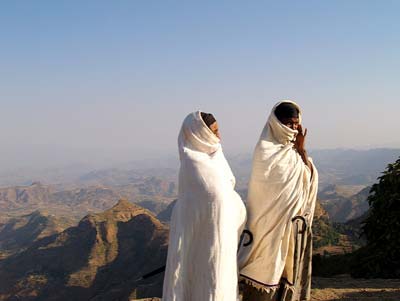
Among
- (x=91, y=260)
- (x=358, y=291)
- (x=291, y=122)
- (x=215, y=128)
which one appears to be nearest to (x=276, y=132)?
(x=291, y=122)

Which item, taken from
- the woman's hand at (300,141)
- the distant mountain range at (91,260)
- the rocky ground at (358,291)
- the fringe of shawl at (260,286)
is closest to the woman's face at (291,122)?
the woman's hand at (300,141)

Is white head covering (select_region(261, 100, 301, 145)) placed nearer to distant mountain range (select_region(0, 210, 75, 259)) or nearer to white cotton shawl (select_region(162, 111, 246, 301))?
white cotton shawl (select_region(162, 111, 246, 301))

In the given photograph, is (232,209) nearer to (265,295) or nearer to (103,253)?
(265,295)

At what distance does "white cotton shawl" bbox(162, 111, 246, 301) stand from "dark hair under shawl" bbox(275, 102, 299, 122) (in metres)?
0.62

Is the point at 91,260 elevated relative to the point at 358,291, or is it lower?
lower

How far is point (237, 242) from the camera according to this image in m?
3.07

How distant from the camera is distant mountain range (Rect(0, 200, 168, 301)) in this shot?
53938 mm

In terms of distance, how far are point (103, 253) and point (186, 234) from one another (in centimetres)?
6198

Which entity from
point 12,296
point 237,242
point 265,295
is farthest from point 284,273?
point 12,296

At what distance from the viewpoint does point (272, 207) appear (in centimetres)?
320

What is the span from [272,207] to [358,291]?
497cm

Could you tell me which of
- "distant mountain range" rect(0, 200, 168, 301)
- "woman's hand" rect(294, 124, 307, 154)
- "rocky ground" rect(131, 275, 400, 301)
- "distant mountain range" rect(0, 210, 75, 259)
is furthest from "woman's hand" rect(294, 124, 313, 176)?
"distant mountain range" rect(0, 210, 75, 259)

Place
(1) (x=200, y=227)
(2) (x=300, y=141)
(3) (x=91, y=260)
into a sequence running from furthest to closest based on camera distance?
(3) (x=91, y=260)
(2) (x=300, y=141)
(1) (x=200, y=227)

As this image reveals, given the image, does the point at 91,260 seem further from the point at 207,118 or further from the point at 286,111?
the point at 207,118
